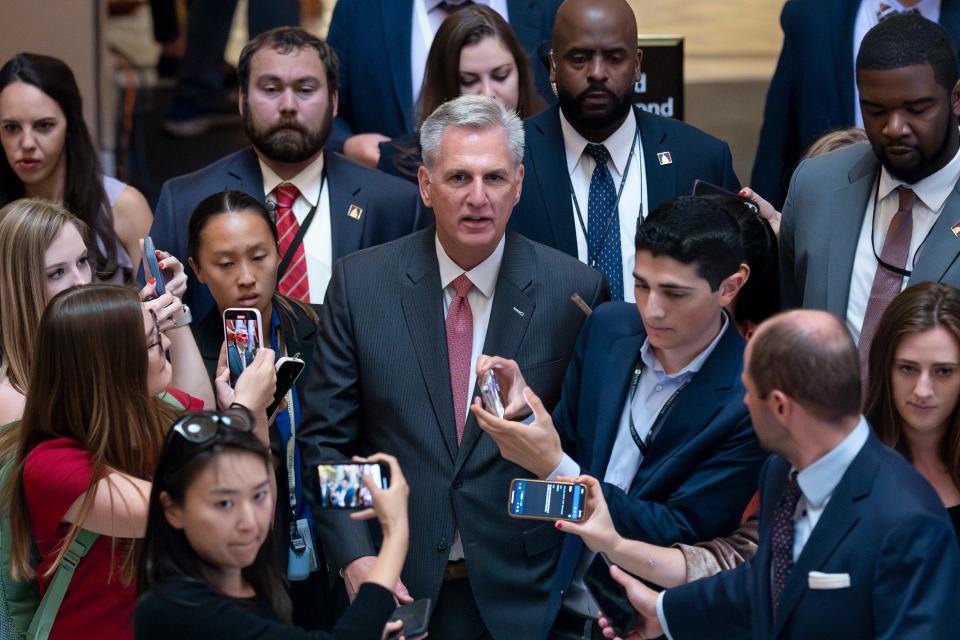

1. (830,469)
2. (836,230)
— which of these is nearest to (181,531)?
(830,469)

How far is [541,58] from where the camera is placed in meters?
6.04

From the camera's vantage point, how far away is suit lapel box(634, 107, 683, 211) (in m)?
5.08

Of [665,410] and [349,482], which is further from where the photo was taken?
[665,410]

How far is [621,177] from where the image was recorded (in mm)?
5109

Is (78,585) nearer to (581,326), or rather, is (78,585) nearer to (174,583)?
(174,583)

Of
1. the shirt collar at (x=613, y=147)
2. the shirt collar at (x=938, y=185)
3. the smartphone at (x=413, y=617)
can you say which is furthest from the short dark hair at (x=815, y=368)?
the shirt collar at (x=613, y=147)

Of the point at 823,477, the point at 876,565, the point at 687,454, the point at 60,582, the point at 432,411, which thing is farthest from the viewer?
the point at 432,411

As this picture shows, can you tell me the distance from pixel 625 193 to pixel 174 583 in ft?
8.09

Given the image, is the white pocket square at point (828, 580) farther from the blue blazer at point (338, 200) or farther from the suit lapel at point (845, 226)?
the blue blazer at point (338, 200)

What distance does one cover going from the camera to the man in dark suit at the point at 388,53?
19.9ft

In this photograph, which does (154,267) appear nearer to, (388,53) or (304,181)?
(304,181)

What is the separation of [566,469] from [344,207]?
66.3 inches

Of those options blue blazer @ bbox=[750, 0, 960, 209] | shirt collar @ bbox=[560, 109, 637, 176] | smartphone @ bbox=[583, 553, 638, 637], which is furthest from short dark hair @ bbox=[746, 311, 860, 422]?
blue blazer @ bbox=[750, 0, 960, 209]

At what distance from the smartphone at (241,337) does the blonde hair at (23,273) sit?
55cm
